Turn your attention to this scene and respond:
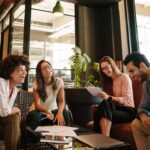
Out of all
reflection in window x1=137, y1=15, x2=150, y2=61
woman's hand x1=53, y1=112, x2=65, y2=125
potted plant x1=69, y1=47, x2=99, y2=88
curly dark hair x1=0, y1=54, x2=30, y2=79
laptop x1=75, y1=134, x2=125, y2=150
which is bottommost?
laptop x1=75, y1=134, x2=125, y2=150

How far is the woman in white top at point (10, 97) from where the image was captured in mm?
1414

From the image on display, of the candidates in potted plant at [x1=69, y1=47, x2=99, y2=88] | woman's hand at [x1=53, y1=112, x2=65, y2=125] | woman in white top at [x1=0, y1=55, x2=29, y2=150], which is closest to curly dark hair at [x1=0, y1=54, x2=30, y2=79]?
woman in white top at [x1=0, y1=55, x2=29, y2=150]

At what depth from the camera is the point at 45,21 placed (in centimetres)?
541

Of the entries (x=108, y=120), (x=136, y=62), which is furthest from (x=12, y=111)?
(x=136, y=62)

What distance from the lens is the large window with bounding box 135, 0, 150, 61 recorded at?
→ 3.34m

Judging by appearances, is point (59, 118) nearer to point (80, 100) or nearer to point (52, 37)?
point (80, 100)

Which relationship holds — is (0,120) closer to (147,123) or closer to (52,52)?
(147,123)

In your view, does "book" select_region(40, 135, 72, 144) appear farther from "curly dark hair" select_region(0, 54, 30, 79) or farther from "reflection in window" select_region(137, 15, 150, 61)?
"reflection in window" select_region(137, 15, 150, 61)

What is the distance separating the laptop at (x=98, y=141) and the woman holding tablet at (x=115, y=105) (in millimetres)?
629

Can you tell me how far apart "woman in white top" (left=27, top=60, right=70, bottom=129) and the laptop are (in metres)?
0.60

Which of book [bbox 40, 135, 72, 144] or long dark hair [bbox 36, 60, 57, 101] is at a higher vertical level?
long dark hair [bbox 36, 60, 57, 101]

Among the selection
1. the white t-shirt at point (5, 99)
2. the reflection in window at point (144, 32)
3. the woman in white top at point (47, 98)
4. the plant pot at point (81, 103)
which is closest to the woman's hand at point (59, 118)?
the woman in white top at point (47, 98)

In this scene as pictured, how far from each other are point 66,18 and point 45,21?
87 cm

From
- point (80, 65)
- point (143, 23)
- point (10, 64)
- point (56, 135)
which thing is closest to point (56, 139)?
point (56, 135)
